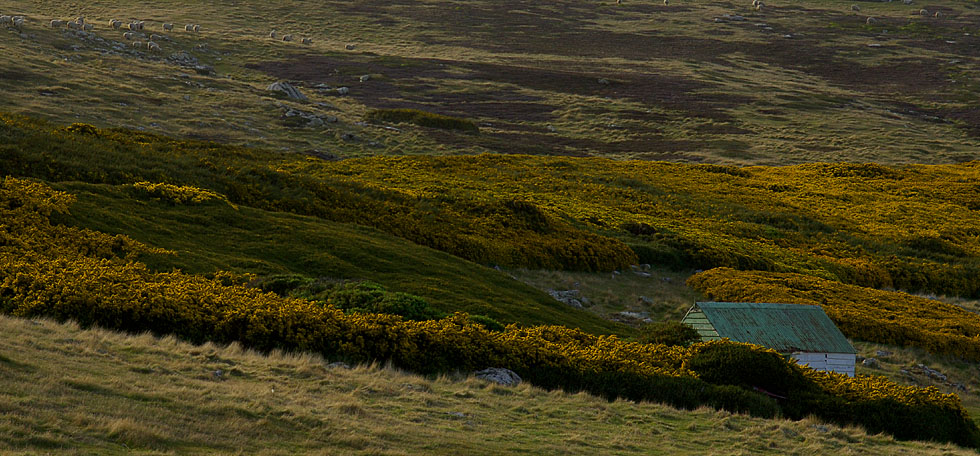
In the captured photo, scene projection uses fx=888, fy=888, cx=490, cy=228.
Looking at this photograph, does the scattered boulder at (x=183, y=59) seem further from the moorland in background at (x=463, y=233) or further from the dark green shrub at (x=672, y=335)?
the dark green shrub at (x=672, y=335)

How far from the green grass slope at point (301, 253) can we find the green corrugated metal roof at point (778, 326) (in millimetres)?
3157

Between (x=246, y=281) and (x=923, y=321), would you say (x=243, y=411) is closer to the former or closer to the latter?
(x=246, y=281)

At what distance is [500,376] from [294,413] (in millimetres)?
6525

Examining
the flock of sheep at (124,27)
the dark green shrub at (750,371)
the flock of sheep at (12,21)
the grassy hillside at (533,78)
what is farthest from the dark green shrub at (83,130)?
the flock of sheep at (124,27)

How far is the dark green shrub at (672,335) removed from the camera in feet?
78.2

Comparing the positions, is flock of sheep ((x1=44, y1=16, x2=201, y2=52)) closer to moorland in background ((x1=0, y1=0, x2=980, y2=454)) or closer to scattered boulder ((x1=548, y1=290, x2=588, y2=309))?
moorland in background ((x1=0, y1=0, x2=980, y2=454))

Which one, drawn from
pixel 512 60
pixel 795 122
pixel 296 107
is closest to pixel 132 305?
pixel 296 107

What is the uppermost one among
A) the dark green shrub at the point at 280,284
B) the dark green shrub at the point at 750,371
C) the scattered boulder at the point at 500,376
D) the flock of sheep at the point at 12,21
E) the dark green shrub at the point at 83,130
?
the flock of sheep at the point at 12,21

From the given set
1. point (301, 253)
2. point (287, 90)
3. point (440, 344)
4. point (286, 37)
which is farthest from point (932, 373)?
point (286, 37)

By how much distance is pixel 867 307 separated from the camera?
35969 millimetres

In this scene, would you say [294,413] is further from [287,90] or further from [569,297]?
[287,90]

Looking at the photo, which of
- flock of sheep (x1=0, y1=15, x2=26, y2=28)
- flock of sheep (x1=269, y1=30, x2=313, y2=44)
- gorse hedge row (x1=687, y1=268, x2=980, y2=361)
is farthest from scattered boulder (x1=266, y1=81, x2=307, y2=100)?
gorse hedge row (x1=687, y1=268, x2=980, y2=361)

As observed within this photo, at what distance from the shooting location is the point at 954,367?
103 ft

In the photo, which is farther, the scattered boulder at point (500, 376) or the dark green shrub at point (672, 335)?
the dark green shrub at point (672, 335)
